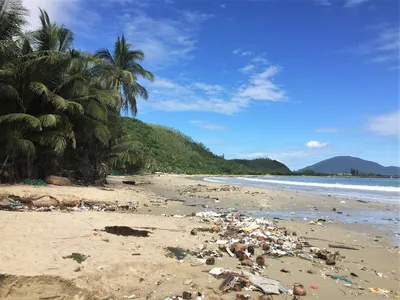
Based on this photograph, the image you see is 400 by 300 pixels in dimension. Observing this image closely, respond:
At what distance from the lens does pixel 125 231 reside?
6.96 m

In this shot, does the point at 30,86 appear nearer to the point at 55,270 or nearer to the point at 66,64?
the point at 66,64

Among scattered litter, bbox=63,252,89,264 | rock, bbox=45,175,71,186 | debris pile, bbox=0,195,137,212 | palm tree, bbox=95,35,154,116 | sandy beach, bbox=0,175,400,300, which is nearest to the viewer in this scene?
sandy beach, bbox=0,175,400,300

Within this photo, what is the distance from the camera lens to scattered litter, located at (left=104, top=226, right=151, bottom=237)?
6.86 meters

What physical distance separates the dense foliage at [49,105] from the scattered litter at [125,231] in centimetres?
842

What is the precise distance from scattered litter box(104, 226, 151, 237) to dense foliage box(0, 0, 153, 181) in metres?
8.42

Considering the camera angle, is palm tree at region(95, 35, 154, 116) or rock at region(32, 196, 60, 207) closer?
rock at region(32, 196, 60, 207)

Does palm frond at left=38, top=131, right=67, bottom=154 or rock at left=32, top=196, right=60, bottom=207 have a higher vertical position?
palm frond at left=38, top=131, right=67, bottom=154

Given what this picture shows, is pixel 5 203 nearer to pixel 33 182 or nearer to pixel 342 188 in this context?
pixel 33 182

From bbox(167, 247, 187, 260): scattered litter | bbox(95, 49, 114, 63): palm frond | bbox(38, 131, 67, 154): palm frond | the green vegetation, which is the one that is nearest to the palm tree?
bbox(95, 49, 114, 63): palm frond

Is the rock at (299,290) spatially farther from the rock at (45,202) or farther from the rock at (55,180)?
the rock at (55,180)

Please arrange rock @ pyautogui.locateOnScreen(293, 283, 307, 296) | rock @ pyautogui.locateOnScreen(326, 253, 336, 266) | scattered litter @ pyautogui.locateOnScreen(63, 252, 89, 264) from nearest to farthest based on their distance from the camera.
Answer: rock @ pyautogui.locateOnScreen(293, 283, 307, 296), scattered litter @ pyautogui.locateOnScreen(63, 252, 89, 264), rock @ pyautogui.locateOnScreen(326, 253, 336, 266)

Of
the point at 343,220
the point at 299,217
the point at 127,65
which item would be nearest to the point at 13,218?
the point at 299,217

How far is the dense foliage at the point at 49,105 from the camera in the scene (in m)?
14.2

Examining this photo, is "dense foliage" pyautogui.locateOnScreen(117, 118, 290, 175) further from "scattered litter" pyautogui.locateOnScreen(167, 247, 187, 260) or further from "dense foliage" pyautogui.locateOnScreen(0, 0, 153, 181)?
"scattered litter" pyautogui.locateOnScreen(167, 247, 187, 260)
